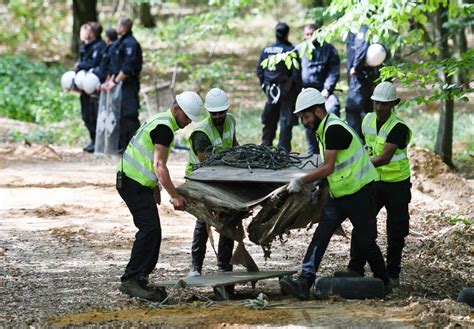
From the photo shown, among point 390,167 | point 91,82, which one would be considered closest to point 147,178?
point 390,167

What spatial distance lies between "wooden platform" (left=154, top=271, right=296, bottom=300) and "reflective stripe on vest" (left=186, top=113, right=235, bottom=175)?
38.2 inches

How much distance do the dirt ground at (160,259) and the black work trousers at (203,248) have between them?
0.26 metres

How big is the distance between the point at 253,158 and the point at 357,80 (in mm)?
6388

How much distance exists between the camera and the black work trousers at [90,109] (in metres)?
17.3

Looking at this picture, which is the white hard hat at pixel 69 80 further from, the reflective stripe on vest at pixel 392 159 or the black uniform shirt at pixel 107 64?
the reflective stripe on vest at pixel 392 159

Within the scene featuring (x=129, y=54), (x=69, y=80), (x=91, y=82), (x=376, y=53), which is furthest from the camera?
(x=69, y=80)

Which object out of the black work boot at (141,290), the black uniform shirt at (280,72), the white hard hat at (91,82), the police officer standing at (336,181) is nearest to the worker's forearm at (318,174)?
the police officer standing at (336,181)

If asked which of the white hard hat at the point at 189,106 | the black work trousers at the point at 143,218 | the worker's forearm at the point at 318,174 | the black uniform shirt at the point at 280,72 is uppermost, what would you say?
the black uniform shirt at the point at 280,72

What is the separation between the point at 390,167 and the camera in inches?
332

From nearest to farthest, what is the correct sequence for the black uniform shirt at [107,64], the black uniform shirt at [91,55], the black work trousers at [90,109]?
1. the black uniform shirt at [107,64]
2. the black uniform shirt at [91,55]
3. the black work trousers at [90,109]

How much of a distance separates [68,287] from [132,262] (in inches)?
42.3

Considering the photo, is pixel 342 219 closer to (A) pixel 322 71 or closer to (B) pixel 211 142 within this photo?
(B) pixel 211 142

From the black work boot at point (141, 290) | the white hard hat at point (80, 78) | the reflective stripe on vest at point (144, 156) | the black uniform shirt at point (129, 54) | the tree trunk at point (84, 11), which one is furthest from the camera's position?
the tree trunk at point (84, 11)

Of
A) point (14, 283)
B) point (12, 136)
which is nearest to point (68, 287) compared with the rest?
point (14, 283)
